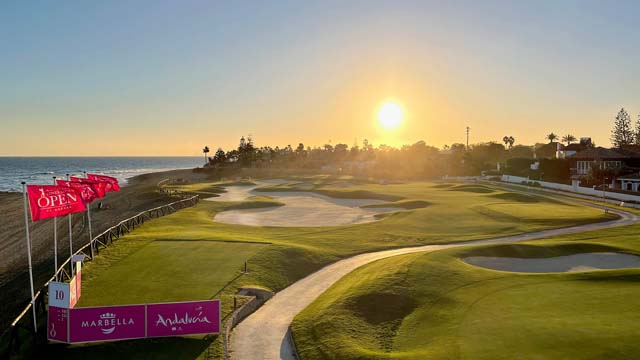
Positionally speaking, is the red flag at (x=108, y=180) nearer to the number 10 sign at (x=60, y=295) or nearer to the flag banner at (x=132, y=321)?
the number 10 sign at (x=60, y=295)

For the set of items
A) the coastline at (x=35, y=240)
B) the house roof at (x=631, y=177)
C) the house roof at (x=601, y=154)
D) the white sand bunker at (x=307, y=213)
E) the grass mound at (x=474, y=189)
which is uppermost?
the house roof at (x=601, y=154)

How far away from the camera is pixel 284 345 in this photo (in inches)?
800

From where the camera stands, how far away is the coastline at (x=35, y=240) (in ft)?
103

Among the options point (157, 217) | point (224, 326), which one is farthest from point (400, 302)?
point (157, 217)

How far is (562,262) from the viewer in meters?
34.9

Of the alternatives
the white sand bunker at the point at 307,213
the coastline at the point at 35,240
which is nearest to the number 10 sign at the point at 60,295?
the coastline at the point at 35,240

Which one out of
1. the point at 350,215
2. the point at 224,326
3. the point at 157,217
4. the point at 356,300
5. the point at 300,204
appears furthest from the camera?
the point at 300,204

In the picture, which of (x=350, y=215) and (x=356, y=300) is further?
(x=350, y=215)

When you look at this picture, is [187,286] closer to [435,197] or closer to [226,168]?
[435,197]

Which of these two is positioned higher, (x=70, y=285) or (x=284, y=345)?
(x=70, y=285)

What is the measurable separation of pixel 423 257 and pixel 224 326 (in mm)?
16027

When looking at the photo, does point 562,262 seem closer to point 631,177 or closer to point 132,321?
point 132,321

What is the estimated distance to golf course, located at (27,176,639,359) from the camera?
19.7 metres

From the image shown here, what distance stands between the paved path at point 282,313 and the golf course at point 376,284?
0.73m
